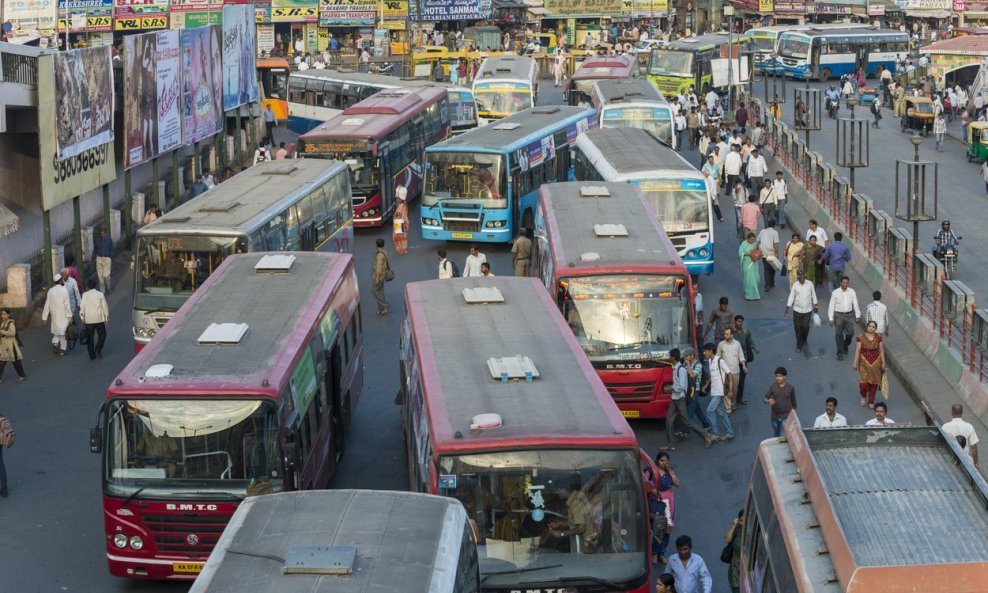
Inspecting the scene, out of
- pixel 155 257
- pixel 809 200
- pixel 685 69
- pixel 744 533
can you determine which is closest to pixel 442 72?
pixel 685 69

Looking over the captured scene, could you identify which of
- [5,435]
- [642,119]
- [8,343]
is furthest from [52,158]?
[642,119]

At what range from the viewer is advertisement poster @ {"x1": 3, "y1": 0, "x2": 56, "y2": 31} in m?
54.9

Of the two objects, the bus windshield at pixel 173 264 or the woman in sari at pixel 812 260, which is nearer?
the bus windshield at pixel 173 264

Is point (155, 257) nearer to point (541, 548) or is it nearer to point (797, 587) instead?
point (541, 548)

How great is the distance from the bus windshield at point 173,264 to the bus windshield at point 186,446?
755 centimetres

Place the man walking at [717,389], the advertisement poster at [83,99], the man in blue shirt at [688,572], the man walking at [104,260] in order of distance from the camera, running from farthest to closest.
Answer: the man walking at [104,260] < the advertisement poster at [83,99] < the man walking at [717,389] < the man in blue shirt at [688,572]

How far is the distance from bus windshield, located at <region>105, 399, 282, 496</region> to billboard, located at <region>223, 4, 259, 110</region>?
26.3 m

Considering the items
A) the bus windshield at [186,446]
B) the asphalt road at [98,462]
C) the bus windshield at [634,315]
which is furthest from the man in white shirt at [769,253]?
the bus windshield at [186,446]

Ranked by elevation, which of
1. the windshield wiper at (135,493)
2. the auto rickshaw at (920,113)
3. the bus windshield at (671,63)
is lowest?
the windshield wiper at (135,493)

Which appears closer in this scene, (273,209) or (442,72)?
(273,209)

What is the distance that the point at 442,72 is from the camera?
6738 cm

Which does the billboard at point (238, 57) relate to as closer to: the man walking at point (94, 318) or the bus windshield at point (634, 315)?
the man walking at point (94, 318)

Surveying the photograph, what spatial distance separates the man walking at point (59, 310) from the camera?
2405 cm

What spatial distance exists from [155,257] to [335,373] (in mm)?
4785
